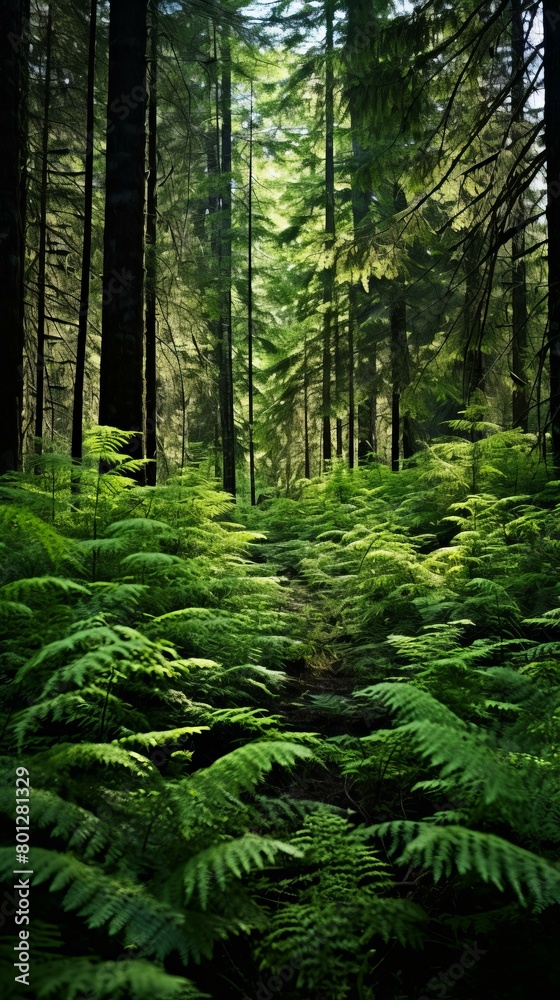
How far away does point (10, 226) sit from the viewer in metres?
6.25

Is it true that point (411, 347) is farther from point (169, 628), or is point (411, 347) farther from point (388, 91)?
point (169, 628)

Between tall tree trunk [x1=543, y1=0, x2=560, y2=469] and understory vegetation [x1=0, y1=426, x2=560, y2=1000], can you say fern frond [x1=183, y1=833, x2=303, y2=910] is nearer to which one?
understory vegetation [x1=0, y1=426, x2=560, y2=1000]

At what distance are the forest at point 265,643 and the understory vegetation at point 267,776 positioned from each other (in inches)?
0.7

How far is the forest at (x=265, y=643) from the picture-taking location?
6.01ft

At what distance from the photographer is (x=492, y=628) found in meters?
4.64

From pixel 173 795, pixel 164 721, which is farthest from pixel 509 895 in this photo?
pixel 164 721

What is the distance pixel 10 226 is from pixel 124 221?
4.76ft

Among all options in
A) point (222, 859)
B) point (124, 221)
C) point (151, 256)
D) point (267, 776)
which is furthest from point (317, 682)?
point (151, 256)

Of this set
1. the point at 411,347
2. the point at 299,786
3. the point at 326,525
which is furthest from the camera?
the point at 411,347

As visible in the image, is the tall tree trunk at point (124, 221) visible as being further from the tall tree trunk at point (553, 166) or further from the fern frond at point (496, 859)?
the fern frond at point (496, 859)

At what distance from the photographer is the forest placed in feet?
6.01

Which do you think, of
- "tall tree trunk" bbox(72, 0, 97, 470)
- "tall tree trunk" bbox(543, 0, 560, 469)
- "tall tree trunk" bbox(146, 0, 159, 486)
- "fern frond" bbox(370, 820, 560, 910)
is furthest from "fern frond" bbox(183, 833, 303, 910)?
"tall tree trunk" bbox(146, 0, 159, 486)

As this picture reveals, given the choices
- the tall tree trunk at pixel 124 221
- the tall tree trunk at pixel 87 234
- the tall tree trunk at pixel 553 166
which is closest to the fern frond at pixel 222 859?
the tall tree trunk at pixel 553 166

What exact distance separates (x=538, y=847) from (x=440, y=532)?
19.0ft
